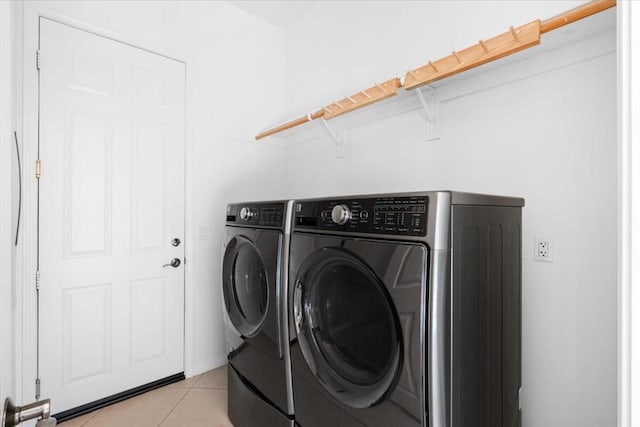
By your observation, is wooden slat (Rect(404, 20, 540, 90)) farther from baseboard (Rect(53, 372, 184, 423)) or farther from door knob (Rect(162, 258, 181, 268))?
baseboard (Rect(53, 372, 184, 423))

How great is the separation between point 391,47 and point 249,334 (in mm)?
1927

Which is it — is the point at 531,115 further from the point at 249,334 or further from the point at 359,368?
the point at 249,334

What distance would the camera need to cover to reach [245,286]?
1.79 m

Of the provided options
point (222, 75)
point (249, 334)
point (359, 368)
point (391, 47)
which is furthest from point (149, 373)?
point (391, 47)

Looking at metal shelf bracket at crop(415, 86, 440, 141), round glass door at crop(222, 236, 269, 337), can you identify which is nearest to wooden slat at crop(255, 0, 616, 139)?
metal shelf bracket at crop(415, 86, 440, 141)

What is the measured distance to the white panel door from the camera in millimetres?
1907

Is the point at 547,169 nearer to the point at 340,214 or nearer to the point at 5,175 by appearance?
the point at 340,214

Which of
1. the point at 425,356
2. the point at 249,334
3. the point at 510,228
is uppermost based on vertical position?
the point at 510,228

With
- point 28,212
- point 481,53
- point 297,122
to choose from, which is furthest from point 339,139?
point 28,212

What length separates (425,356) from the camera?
2.97ft

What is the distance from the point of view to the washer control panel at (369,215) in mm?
952

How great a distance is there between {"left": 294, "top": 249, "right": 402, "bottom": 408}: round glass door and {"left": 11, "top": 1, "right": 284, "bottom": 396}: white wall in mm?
1458

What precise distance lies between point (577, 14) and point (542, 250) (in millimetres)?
903
